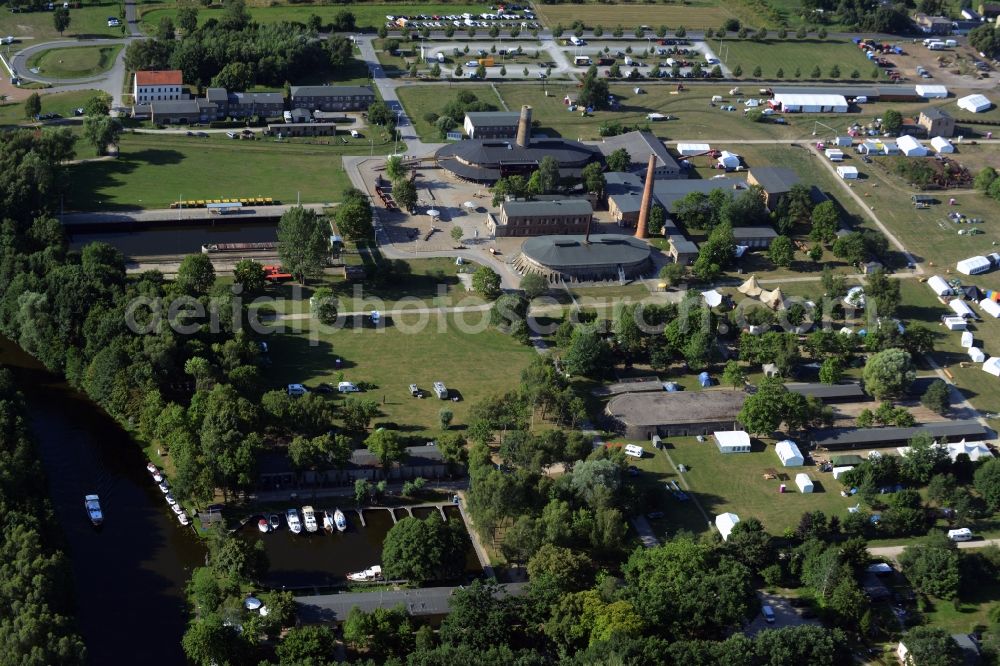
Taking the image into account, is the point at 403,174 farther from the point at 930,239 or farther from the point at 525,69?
the point at 930,239

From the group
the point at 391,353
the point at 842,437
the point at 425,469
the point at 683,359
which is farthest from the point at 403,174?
the point at 842,437

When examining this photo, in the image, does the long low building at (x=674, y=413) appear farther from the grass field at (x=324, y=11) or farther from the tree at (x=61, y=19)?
the tree at (x=61, y=19)

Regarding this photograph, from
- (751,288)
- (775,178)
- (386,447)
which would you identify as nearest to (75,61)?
(775,178)

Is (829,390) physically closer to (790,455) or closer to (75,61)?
(790,455)

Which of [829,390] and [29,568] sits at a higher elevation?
[29,568]

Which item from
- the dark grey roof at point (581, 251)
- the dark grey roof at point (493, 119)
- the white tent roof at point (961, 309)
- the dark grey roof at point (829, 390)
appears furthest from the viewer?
the dark grey roof at point (493, 119)

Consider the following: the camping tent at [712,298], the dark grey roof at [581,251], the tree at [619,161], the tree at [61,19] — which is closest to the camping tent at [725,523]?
the camping tent at [712,298]
